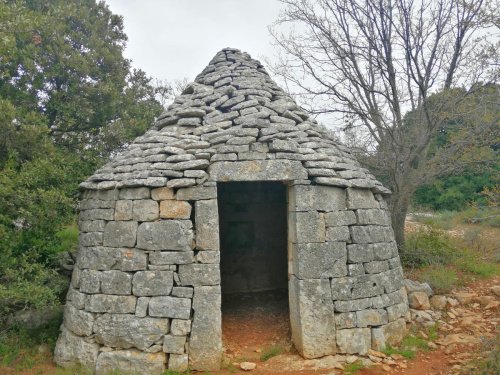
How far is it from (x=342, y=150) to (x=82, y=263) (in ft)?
13.0

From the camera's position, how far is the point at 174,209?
15.9 feet

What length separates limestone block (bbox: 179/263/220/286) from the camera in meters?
4.72

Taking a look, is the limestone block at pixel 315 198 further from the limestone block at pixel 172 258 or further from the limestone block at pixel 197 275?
the limestone block at pixel 172 258

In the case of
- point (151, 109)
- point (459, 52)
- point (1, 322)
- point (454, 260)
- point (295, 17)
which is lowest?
point (1, 322)

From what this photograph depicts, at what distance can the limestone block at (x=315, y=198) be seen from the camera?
502 cm

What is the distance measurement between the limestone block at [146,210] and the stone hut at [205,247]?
0.01 m

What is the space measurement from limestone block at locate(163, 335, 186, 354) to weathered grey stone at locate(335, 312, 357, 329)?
1.89 m

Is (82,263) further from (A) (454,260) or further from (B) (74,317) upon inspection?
(A) (454,260)

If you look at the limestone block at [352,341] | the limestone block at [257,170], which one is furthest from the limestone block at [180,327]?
the limestone block at [352,341]

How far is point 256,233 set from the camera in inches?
305

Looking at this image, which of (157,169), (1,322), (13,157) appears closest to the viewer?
(157,169)

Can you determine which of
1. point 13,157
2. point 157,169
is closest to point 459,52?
point 157,169

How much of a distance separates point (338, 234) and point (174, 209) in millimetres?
2097

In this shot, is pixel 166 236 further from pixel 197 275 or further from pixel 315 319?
pixel 315 319
